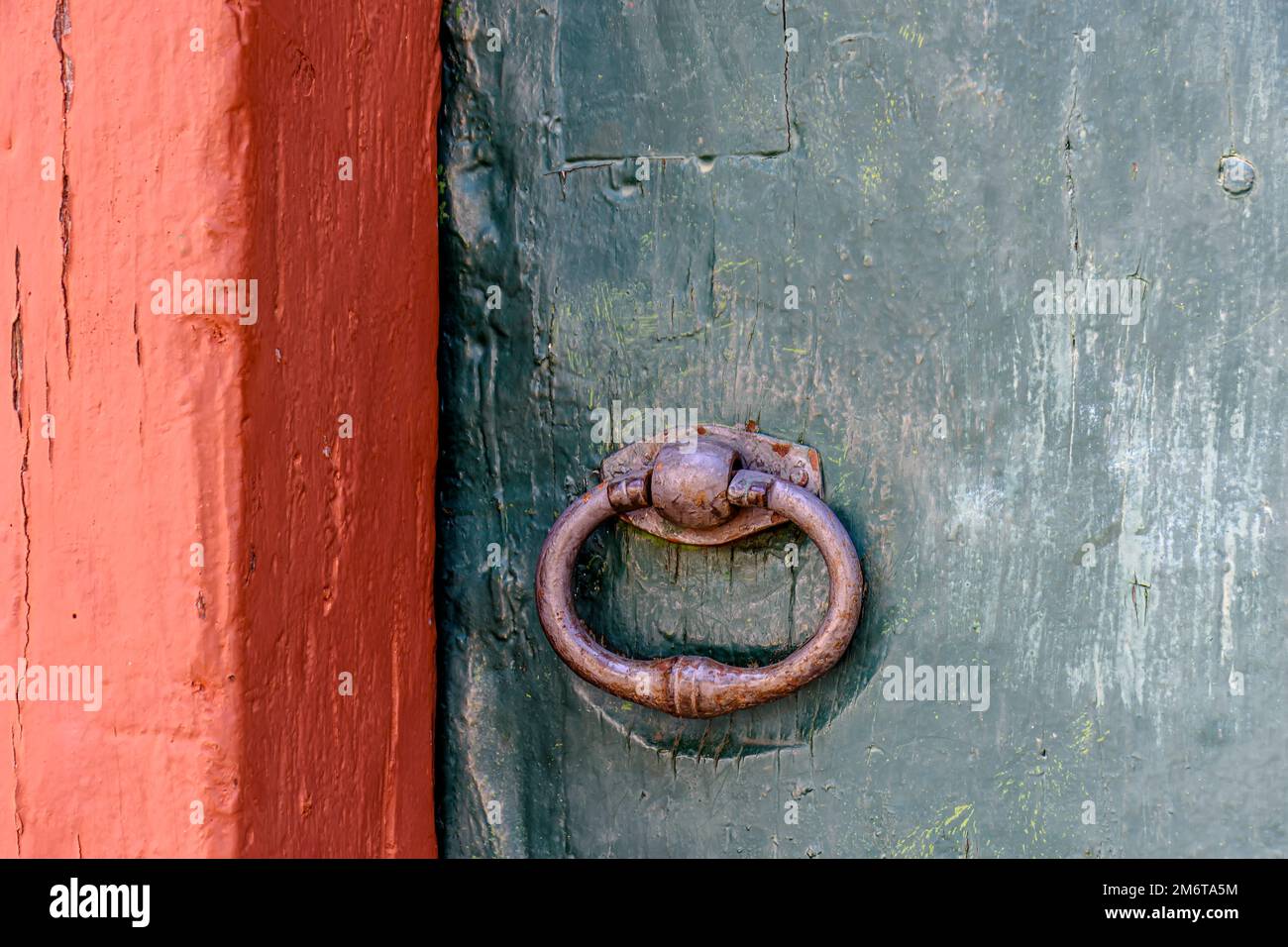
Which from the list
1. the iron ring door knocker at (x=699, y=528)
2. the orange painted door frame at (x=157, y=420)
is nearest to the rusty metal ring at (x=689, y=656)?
the iron ring door knocker at (x=699, y=528)

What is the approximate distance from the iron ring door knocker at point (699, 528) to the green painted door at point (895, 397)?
51mm

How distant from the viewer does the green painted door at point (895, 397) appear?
83 centimetres

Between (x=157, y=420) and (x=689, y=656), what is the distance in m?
0.42

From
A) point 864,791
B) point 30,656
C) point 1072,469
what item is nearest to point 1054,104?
point 1072,469

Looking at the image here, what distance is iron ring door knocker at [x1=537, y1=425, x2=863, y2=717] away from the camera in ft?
2.68

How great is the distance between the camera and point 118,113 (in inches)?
26.4

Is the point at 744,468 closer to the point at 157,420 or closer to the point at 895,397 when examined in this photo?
the point at 895,397

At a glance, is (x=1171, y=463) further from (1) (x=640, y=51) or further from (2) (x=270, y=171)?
(2) (x=270, y=171)

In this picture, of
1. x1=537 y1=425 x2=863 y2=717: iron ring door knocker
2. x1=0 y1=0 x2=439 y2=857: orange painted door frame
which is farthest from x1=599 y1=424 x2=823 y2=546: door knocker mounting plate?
x1=0 y1=0 x2=439 y2=857: orange painted door frame

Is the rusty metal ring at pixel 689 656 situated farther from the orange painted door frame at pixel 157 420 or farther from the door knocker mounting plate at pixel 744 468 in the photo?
the orange painted door frame at pixel 157 420

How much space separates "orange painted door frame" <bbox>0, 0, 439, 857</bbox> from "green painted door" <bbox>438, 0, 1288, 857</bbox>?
21 cm

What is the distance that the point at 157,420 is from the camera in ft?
2.21

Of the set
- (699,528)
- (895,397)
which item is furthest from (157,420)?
(895,397)

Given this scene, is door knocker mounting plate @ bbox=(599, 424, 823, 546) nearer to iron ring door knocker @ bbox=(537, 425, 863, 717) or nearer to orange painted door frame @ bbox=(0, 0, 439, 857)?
iron ring door knocker @ bbox=(537, 425, 863, 717)
